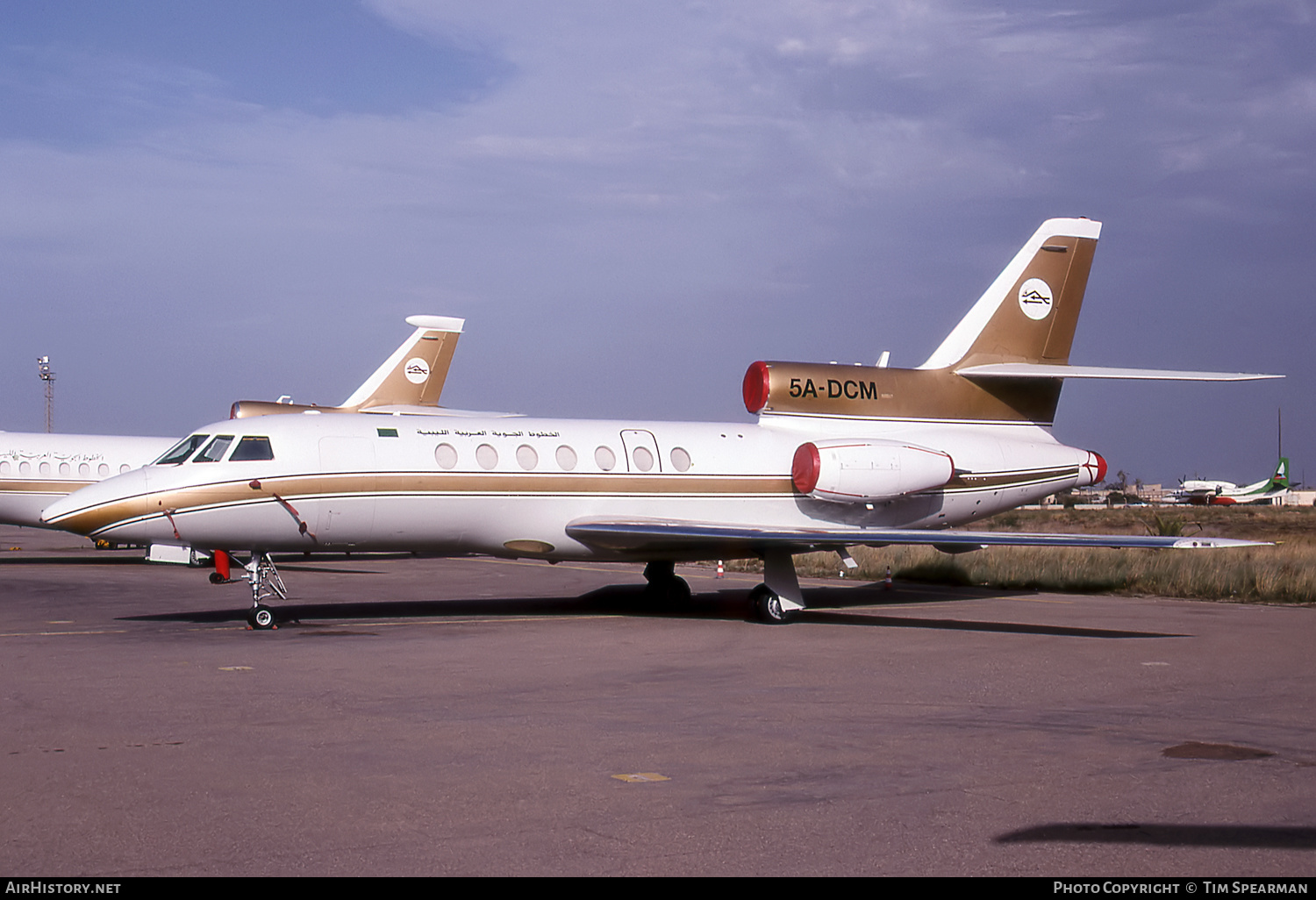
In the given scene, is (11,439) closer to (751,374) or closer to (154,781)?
(751,374)

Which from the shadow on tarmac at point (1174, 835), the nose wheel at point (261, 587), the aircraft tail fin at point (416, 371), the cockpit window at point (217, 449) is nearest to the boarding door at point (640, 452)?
the nose wheel at point (261, 587)

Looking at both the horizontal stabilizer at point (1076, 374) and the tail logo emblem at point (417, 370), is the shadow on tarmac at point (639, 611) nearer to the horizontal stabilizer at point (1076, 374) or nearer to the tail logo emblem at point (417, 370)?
the horizontal stabilizer at point (1076, 374)

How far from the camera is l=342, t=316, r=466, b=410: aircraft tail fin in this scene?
1481 inches

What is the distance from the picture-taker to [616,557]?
18.2 metres

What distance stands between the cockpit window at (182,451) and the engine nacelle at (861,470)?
8679 millimetres

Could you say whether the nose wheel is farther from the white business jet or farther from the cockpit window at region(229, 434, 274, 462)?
the white business jet

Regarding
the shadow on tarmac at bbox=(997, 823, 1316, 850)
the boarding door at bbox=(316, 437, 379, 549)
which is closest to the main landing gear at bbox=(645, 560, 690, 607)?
the boarding door at bbox=(316, 437, 379, 549)

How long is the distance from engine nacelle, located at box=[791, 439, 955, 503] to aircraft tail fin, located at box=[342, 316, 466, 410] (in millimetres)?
20869

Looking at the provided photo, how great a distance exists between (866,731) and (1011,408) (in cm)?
1330

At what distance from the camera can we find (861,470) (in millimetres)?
18844

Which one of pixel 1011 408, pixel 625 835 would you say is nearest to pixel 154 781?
pixel 625 835

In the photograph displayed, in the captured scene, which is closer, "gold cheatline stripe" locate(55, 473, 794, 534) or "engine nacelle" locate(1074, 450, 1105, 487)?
"gold cheatline stripe" locate(55, 473, 794, 534)

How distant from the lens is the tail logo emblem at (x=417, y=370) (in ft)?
124

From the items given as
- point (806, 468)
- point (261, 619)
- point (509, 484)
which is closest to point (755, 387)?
point (806, 468)
